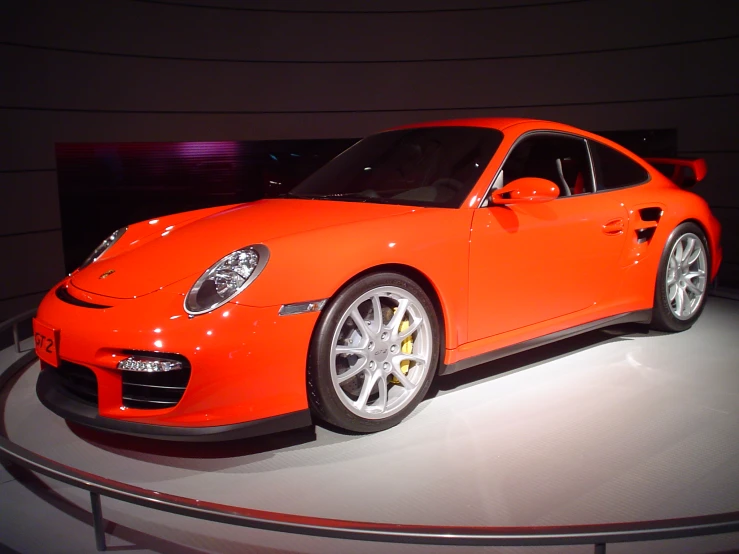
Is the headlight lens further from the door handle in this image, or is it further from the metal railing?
the door handle

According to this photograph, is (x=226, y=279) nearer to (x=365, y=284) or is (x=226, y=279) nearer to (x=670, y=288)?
(x=365, y=284)

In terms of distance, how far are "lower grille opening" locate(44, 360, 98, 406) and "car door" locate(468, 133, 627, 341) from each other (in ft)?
5.17

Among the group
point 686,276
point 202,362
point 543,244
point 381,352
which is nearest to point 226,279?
point 202,362

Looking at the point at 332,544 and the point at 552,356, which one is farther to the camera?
the point at 552,356

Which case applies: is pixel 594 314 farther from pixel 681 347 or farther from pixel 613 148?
pixel 613 148


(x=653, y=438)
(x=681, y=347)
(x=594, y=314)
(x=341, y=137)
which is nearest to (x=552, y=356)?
(x=594, y=314)

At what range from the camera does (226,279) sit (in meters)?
2.64

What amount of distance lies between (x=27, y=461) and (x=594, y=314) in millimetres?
2777

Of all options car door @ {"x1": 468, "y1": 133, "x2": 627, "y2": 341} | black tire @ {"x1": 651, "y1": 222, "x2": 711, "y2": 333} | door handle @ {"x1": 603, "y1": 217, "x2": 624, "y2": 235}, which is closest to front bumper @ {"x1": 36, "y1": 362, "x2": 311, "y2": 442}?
car door @ {"x1": 468, "y1": 133, "x2": 627, "y2": 341}

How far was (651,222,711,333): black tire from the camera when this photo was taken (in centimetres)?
410

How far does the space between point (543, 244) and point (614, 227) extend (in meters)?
0.60

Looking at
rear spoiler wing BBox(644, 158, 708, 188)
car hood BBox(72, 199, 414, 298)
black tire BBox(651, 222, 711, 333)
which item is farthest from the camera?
rear spoiler wing BBox(644, 158, 708, 188)

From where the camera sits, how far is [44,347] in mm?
2797

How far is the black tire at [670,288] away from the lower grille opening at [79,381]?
3.07 meters
